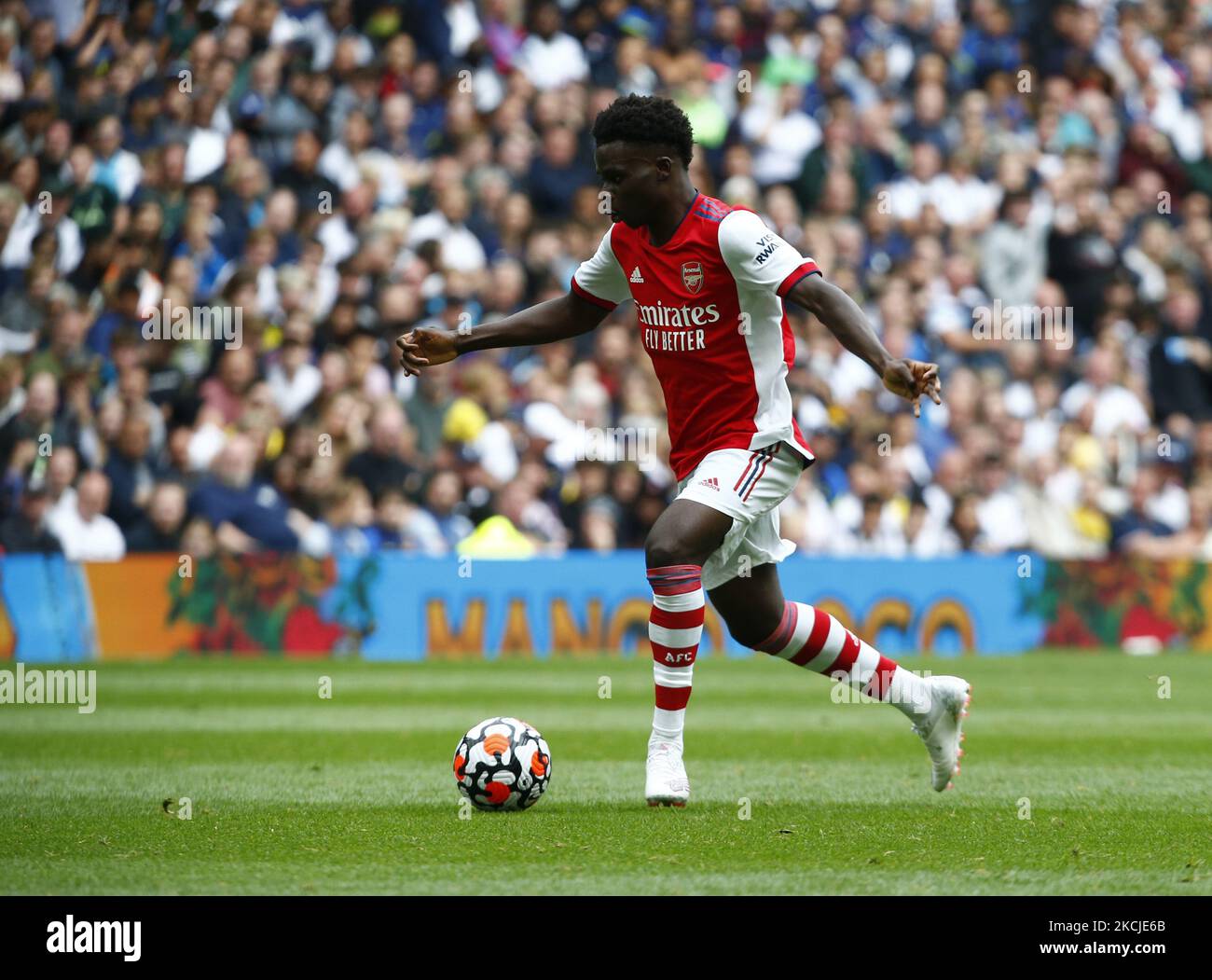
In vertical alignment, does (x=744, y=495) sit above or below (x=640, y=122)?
below

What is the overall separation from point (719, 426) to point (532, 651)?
29.9ft

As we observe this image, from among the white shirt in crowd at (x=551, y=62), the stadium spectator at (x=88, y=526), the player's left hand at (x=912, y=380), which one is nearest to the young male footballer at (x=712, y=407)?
the player's left hand at (x=912, y=380)

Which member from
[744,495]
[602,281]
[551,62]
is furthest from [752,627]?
[551,62]

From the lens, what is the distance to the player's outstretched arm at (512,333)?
7.50m

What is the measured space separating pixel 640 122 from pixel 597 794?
2708mm

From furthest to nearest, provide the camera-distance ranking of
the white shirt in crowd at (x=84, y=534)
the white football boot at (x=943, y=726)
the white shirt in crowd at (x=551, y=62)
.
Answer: the white shirt in crowd at (x=551, y=62), the white shirt in crowd at (x=84, y=534), the white football boot at (x=943, y=726)

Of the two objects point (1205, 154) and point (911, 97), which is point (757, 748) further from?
point (1205, 154)

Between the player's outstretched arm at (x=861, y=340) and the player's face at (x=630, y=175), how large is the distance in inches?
26.7

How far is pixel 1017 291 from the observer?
19.4 m

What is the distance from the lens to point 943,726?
24.3ft

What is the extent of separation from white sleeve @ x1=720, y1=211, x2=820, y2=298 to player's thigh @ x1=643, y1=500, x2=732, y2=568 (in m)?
0.88

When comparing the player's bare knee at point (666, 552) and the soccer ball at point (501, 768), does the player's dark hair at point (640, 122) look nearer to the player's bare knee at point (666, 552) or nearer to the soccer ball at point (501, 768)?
the player's bare knee at point (666, 552)

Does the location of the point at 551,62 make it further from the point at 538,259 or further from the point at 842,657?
the point at 842,657

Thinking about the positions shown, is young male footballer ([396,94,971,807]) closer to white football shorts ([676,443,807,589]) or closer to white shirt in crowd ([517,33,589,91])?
white football shorts ([676,443,807,589])
